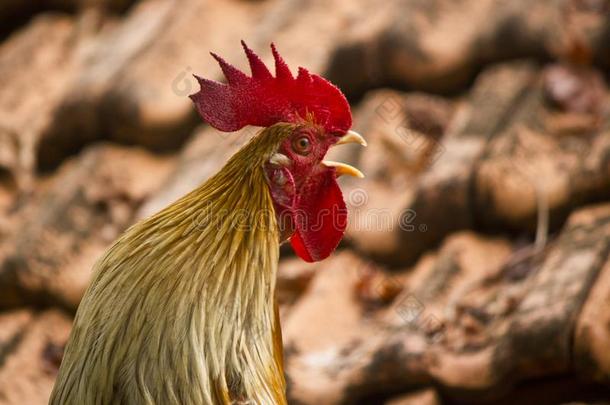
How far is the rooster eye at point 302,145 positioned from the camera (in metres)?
2.82

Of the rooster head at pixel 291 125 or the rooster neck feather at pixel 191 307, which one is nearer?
the rooster neck feather at pixel 191 307

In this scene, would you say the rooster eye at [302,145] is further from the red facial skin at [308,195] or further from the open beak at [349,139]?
the open beak at [349,139]

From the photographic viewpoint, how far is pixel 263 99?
2.85 metres

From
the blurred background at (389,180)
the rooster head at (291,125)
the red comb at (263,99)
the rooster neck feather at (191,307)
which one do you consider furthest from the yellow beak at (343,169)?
the blurred background at (389,180)

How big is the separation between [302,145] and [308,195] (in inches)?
6.4

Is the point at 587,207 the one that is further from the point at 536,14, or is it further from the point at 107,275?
the point at 107,275

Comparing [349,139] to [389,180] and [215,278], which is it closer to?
[215,278]

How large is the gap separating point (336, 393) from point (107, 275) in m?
1.84

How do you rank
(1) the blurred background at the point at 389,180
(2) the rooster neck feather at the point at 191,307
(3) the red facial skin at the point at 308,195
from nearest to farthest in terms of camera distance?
(2) the rooster neck feather at the point at 191,307 < (3) the red facial skin at the point at 308,195 < (1) the blurred background at the point at 389,180

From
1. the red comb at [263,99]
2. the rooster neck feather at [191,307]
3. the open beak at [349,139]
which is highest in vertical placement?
the red comb at [263,99]

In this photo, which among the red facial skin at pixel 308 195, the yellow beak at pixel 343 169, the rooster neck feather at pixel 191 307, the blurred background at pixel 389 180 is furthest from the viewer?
the blurred background at pixel 389 180

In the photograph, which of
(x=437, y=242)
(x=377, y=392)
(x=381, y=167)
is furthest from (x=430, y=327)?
(x=381, y=167)

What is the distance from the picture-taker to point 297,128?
2830 millimetres

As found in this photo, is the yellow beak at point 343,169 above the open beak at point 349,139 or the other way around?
the other way around
